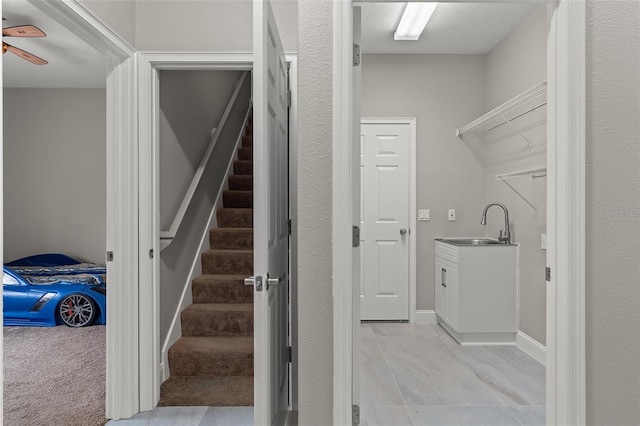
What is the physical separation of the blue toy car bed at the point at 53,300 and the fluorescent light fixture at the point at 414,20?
375 cm

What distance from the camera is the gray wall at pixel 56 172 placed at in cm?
523

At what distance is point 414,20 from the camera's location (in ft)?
10.8

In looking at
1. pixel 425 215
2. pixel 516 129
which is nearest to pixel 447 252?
pixel 425 215

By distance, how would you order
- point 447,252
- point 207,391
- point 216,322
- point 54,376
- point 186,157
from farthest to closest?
point 447,252 < point 186,157 < point 216,322 < point 54,376 < point 207,391

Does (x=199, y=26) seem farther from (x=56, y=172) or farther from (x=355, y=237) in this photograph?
(x=56, y=172)

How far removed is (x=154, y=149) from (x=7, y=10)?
77.1 inches

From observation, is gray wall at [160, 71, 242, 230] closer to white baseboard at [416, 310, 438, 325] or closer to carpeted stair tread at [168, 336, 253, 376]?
carpeted stair tread at [168, 336, 253, 376]

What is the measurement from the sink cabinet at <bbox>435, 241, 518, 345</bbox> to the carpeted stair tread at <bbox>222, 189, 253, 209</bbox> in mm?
2063

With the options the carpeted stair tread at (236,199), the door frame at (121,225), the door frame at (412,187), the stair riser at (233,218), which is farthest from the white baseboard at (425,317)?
the door frame at (121,225)

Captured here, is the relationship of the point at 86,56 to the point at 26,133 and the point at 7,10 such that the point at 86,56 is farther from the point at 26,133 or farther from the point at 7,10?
the point at 26,133

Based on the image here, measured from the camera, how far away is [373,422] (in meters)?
2.21

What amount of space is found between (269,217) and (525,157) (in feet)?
8.64

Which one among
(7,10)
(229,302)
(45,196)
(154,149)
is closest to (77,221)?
(45,196)

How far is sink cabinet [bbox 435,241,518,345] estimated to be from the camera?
341 cm
